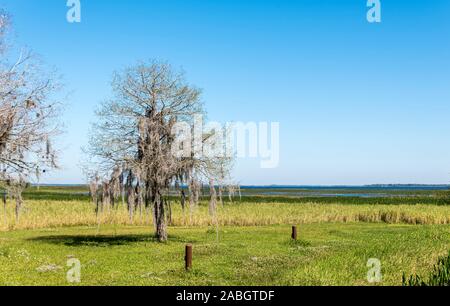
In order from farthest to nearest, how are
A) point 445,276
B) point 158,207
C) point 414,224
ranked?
point 414,224, point 158,207, point 445,276

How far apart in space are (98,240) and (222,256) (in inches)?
474

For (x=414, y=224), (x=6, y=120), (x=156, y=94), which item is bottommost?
(x=414, y=224)

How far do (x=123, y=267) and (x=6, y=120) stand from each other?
899 cm

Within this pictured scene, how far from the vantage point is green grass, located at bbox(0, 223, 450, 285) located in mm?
20094

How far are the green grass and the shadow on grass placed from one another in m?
0.06

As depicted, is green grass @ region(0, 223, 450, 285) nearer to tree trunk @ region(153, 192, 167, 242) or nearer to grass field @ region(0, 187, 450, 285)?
grass field @ region(0, 187, 450, 285)

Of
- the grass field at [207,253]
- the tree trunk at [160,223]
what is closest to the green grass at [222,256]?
the grass field at [207,253]

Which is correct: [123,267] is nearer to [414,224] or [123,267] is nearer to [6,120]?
[6,120]

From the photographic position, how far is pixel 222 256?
26703mm

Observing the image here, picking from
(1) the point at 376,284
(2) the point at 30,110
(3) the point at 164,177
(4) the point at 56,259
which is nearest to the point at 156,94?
(3) the point at 164,177

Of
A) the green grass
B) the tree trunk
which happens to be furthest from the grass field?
the tree trunk

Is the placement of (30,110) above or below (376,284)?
above
